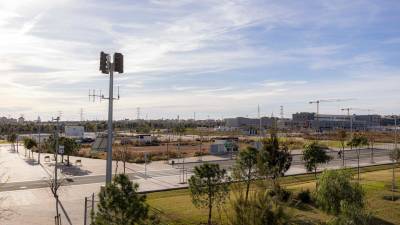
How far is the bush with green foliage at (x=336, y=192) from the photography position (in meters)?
25.1

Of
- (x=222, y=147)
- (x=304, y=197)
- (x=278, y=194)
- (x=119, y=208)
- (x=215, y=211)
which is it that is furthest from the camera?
(x=222, y=147)

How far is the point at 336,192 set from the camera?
25469mm

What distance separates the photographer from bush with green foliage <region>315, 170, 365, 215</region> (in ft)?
82.3

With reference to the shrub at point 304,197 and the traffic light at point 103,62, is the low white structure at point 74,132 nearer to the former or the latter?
the shrub at point 304,197

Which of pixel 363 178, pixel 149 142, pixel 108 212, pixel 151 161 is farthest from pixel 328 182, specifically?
pixel 149 142

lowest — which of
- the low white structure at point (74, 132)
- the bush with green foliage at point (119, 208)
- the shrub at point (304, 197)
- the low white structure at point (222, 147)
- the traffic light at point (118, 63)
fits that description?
the shrub at point (304, 197)

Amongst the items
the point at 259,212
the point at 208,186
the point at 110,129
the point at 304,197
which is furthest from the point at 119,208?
the point at 304,197

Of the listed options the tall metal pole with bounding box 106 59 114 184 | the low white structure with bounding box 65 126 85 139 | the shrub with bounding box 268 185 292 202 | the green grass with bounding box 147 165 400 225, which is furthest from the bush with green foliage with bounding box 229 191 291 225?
the low white structure with bounding box 65 126 85 139

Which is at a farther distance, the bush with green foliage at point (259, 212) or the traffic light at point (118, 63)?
the traffic light at point (118, 63)

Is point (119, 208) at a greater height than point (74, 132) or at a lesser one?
lesser

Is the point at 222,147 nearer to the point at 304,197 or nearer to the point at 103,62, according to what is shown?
the point at 304,197

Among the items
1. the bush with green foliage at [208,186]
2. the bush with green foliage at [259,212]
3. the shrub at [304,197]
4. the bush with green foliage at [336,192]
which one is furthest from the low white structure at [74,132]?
the bush with green foliage at [259,212]

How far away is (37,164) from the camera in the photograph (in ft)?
202

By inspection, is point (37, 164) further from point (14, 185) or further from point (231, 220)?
point (231, 220)
